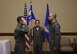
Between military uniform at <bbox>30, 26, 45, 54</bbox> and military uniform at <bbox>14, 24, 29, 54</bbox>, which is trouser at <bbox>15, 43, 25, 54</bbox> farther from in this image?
military uniform at <bbox>30, 26, 45, 54</bbox>

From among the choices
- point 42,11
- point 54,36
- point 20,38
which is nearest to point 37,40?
point 54,36

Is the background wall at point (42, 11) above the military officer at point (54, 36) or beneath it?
above

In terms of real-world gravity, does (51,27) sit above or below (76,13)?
below

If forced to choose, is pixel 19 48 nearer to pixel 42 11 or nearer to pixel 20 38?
pixel 20 38

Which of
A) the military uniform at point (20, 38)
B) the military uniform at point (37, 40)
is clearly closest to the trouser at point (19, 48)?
the military uniform at point (20, 38)

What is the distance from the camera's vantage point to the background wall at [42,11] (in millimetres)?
8211

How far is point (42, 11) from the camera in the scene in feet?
27.1

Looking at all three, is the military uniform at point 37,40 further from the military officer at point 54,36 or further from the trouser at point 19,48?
the trouser at point 19,48

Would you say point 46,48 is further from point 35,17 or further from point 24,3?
point 24,3

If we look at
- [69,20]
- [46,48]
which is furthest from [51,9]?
[46,48]

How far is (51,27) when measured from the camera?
6223mm

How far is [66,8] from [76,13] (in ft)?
1.55

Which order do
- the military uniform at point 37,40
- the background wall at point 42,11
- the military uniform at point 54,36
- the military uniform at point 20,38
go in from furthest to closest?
the background wall at point 42,11
the military uniform at point 37,40
the military uniform at point 54,36
the military uniform at point 20,38

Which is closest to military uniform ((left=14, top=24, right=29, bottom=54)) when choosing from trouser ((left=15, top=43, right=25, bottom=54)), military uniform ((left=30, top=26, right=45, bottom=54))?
trouser ((left=15, top=43, right=25, bottom=54))
